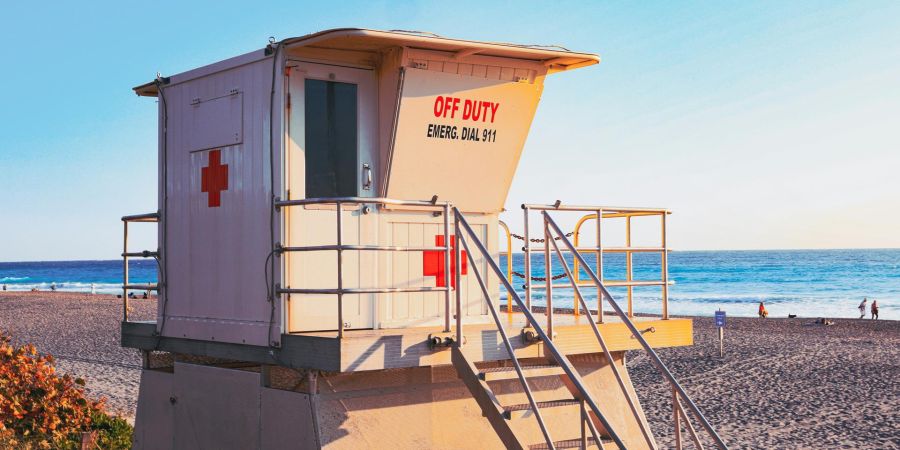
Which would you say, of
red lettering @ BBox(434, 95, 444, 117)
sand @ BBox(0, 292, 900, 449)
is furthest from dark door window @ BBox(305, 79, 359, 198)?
sand @ BBox(0, 292, 900, 449)

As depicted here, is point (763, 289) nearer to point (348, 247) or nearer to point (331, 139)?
point (331, 139)

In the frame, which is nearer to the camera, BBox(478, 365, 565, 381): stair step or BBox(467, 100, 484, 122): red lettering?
BBox(478, 365, 565, 381): stair step

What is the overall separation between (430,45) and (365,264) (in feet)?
6.58

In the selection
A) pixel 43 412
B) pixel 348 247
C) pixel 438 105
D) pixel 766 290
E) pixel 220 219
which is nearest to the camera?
pixel 348 247

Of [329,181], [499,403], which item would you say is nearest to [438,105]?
[329,181]

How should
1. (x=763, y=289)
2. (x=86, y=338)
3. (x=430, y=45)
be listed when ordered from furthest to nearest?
(x=763, y=289) < (x=86, y=338) < (x=430, y=45)

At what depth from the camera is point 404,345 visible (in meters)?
7.11

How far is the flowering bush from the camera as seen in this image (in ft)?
36.3

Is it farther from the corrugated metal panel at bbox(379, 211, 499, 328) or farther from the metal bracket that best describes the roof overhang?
the metal bracket

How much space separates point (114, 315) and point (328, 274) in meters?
37.6

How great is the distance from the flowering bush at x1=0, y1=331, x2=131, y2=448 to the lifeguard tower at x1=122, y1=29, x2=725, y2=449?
2.70 metres

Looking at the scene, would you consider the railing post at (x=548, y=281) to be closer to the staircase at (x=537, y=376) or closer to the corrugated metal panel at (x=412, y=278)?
the staircase at (x=537, y=376)

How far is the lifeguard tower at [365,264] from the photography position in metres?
7.25

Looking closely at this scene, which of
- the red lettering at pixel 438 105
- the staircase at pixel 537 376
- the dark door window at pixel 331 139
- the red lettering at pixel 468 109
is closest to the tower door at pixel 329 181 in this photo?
the dark door window at pixel 331 139
